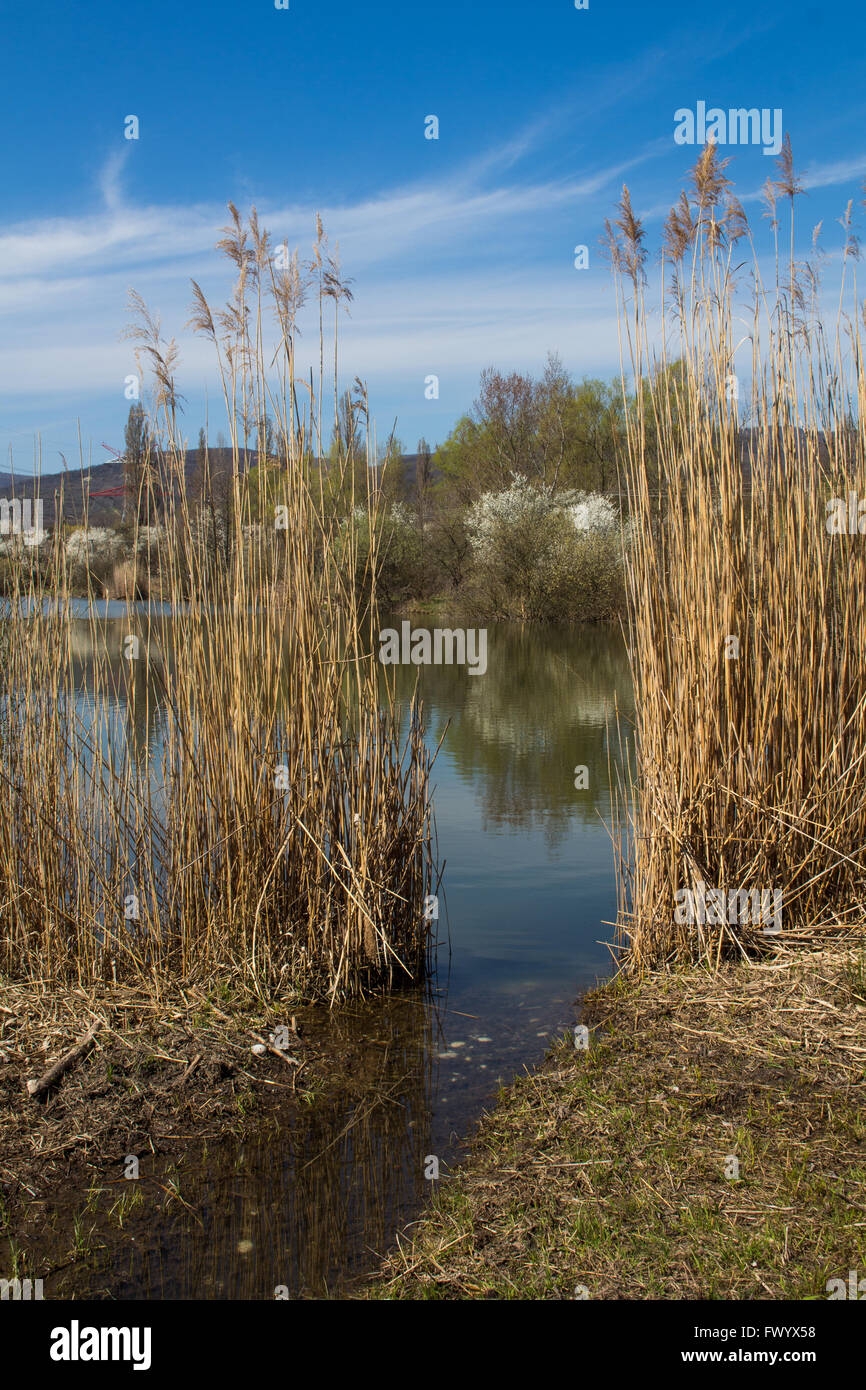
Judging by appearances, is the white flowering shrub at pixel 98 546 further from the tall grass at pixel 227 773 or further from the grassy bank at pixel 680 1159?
the grassy bank at pixel 680 1159

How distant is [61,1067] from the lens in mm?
2855

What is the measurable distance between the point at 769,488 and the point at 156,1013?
2896 mm

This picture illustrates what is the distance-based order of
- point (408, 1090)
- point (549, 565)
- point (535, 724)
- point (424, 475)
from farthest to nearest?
point (424, 475), point (549, 565), point (535, 724), point (408, 1090)

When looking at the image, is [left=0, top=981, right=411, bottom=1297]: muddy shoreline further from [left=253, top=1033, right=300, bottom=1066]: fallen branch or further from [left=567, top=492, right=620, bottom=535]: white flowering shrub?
[left=567, top=492, right=620, bottom=535]: white flowering shrub

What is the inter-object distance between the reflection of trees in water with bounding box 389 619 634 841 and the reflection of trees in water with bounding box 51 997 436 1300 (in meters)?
1.61

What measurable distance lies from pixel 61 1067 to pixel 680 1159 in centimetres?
171

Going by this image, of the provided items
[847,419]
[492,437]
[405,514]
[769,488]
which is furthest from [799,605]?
[492,437]

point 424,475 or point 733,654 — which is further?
point 424,475

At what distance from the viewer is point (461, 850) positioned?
19.3 ft

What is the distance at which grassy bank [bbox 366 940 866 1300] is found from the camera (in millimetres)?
2029

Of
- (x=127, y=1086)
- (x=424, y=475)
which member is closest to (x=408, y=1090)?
(x=127, y=1086)

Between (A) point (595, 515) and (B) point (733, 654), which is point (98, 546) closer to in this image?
(B) point (733, 654)

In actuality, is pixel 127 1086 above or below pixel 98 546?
below
